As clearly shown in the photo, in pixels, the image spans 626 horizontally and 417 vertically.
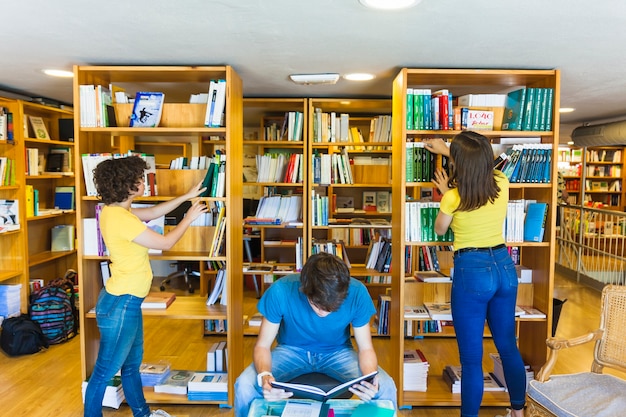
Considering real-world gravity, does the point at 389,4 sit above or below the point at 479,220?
above

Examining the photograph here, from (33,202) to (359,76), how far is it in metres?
3.18

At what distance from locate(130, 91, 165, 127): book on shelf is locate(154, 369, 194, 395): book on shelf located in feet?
5.28

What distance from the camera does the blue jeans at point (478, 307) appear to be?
7.93 ft

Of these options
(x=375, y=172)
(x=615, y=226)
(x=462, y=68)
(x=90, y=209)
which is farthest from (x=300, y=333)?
(x=615, y=226)

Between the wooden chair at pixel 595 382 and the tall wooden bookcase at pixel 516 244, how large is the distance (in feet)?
1.79

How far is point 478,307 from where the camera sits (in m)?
2.43

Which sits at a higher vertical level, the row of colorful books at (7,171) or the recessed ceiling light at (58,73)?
the recessed ceiling light at (58,73)

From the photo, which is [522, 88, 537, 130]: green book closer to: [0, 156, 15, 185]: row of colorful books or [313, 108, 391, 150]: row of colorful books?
[313, 108, 391, 150]: row of colorful books

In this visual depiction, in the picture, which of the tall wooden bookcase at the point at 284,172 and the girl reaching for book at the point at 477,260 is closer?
the girl reaching for book at the point at 477,260

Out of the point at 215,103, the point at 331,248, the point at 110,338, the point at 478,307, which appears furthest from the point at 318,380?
the point at 331,248

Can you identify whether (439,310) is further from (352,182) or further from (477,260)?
(352,182)

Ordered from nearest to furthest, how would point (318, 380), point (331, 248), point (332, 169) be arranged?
point (318, 380) < point (331, 248) < point (332, 169)

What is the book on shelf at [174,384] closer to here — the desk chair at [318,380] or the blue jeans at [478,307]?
the desk chair at [318,380]

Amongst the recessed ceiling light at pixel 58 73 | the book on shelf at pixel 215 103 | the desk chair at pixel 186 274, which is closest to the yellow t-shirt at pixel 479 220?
the book on shelf at pixel 215 103
